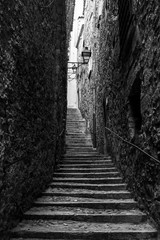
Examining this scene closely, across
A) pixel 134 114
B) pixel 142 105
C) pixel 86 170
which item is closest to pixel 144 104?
pixel 142 105

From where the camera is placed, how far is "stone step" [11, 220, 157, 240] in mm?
2629

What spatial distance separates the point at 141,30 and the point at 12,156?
227cm

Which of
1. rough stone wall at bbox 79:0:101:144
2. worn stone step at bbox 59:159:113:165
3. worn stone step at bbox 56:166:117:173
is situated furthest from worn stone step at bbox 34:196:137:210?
rough stone wall at bbox 79:0:101:144

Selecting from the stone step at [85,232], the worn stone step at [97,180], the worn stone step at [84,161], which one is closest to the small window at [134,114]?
the worn stone step at [97,180]

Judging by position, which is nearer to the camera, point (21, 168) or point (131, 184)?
point (21, 168)

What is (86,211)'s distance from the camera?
3326mm

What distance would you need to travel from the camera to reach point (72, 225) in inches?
115

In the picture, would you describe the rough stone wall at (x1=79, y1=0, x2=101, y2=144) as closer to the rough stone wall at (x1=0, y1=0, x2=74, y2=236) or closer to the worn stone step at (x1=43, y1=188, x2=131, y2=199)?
the rough stone wall at (x1=0, y1=0, x2=74, y2=236)

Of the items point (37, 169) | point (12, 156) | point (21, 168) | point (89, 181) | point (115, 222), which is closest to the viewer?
point (12, 156)

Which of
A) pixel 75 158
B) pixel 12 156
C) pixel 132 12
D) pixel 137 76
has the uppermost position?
pixel 132 12

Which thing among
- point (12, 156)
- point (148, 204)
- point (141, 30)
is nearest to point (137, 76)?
point (141, 30)

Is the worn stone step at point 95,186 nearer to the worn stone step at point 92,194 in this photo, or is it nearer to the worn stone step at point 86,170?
the worn stone step at point 92,194

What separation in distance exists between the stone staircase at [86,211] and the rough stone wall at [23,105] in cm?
23

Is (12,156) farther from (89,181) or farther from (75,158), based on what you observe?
(75,158)
